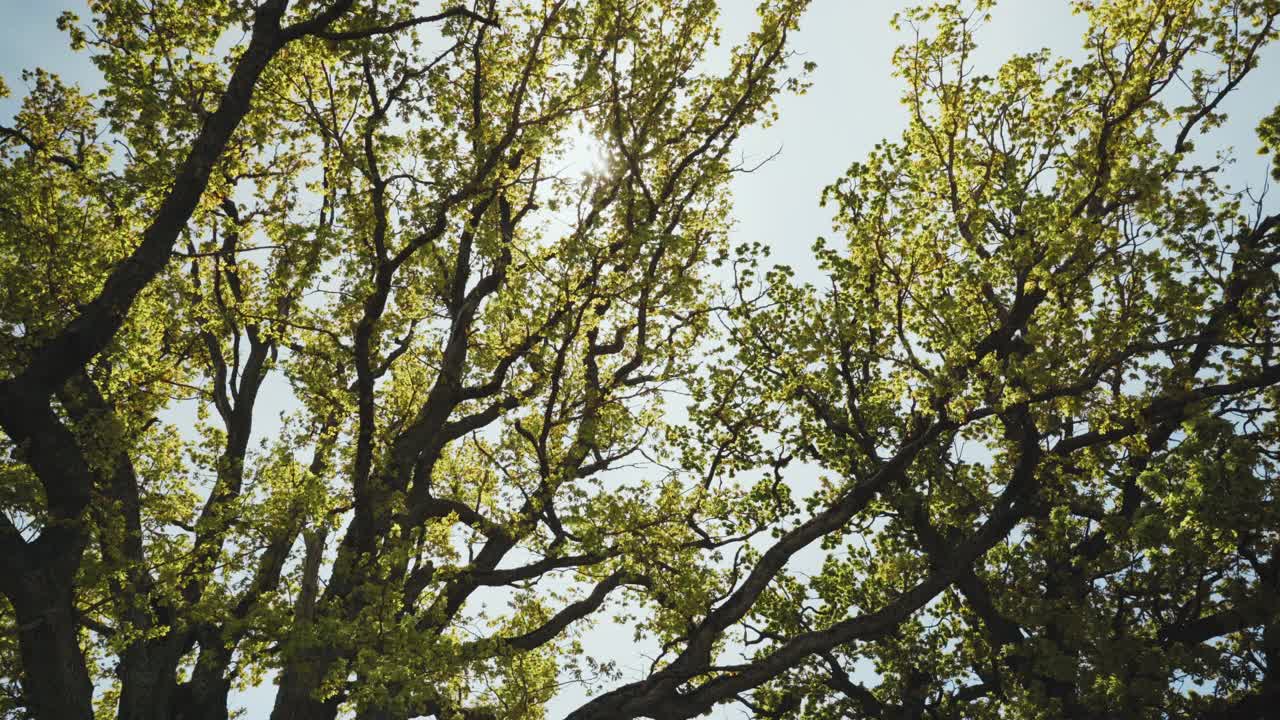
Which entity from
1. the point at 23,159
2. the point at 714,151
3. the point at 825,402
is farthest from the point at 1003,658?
the point at 23,159

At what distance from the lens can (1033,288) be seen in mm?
11930

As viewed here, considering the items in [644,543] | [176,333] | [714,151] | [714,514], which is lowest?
[644,543]

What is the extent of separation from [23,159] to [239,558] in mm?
8853

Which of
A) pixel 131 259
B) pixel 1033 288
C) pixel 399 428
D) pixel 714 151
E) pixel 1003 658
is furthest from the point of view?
pixel 399 428

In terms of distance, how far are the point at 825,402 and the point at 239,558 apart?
1186 centimetres

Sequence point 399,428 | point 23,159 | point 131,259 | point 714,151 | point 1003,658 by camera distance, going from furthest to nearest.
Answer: point 399,428
point 714,151
point 23,159
point 1003,658
point 131,259

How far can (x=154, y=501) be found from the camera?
16859 millimetres

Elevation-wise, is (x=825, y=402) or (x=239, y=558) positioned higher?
(x=825, y=402)

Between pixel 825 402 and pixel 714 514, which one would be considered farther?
pixel 714 514

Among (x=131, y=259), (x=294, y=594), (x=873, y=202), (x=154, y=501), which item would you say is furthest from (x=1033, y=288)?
(x=154, y=501)

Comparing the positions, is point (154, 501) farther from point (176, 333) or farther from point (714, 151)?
point (714, 151)

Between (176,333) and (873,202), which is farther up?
(176,333)

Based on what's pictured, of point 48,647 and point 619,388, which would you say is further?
point 619,388

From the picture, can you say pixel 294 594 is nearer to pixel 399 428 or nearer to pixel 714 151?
pixel 399 428
